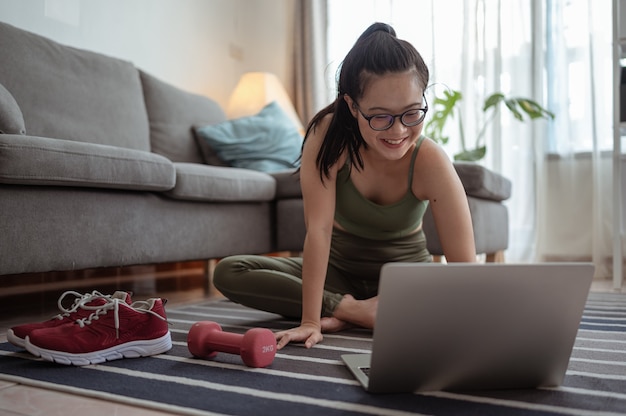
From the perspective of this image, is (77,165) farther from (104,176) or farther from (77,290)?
(77,290)

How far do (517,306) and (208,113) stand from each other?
93.6 inches

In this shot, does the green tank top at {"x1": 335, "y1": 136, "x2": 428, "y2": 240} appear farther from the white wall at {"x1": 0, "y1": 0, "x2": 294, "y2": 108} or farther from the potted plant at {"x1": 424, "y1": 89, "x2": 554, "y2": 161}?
the white wall at {"x1": 0, "y1": 0, "x2": 294, "y2": 108}

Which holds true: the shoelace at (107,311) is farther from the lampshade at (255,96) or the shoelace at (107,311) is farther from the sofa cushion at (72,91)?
the lampshade at (255,96)

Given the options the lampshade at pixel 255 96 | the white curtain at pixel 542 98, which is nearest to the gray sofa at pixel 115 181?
the lampshade at pixel 255 96

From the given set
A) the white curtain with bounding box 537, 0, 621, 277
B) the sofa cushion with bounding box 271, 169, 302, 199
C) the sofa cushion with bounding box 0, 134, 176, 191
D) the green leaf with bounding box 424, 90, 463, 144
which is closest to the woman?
the sofa cushion with bounding box 0, 134, 176, 191

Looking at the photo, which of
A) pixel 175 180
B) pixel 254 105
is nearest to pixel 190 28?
pixel 254 105

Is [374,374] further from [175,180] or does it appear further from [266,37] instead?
[266,37]

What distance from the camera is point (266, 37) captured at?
12.8 feet

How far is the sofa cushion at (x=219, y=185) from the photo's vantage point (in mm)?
1950

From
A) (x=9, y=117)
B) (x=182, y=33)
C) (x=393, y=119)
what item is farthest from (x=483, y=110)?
(x=9, y=117)

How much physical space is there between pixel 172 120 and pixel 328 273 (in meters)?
1.49

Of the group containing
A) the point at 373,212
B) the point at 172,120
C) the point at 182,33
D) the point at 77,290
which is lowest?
the point at 77,290

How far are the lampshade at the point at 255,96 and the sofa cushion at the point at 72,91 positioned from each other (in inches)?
34.3

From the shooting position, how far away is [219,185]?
2082mm
